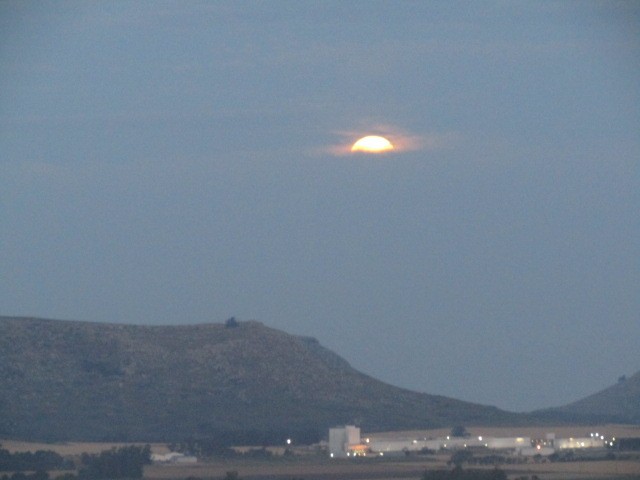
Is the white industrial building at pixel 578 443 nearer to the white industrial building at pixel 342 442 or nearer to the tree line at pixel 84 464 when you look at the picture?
the white industrial building at pixel 342 442

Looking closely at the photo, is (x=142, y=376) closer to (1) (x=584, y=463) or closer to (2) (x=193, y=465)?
(2) (x=193, y=465)

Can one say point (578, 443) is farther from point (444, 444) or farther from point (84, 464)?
point (84, 464)

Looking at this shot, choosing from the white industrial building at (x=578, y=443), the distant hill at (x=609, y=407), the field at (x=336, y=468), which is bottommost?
the field at (x=336, y=468)

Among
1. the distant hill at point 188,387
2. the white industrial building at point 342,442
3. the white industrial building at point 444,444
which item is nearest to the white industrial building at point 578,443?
the white industrial building at point 444,444

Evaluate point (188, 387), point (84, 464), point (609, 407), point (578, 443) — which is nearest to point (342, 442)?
point (578, 443)

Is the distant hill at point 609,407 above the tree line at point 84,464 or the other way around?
above

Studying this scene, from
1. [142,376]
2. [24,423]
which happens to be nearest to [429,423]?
[142,376]
